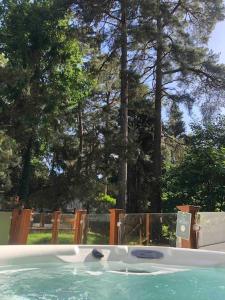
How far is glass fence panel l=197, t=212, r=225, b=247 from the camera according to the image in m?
14.0

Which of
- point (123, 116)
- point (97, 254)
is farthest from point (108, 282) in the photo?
point (123, 116)

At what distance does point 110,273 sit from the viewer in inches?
380

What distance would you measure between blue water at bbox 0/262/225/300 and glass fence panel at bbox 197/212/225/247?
376 centimetres

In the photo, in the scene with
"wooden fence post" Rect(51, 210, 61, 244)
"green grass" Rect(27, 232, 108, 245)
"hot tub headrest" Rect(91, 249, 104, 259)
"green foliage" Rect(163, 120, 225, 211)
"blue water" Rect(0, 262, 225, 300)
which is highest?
"green foliage" Rect(163, 120, 225, 211)

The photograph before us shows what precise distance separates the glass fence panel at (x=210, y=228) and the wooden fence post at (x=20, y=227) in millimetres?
4578

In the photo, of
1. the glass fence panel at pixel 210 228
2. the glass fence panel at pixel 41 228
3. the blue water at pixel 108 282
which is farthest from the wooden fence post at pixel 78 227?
the blue water at pixel 108 282

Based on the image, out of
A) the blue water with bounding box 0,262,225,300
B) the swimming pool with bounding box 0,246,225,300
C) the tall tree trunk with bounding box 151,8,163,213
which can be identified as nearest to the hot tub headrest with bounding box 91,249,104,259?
the swimming pool with bounding box 0,246,225,300

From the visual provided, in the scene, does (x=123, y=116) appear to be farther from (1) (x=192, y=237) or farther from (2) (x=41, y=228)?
(1) (x=192, y=237)

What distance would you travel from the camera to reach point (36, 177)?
4081cm

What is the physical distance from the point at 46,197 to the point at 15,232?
1729 cm

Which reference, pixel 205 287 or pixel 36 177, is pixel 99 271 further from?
pixel 36 177

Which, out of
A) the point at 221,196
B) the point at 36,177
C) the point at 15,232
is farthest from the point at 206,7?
the point at 15,232

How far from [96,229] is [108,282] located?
23.4ft

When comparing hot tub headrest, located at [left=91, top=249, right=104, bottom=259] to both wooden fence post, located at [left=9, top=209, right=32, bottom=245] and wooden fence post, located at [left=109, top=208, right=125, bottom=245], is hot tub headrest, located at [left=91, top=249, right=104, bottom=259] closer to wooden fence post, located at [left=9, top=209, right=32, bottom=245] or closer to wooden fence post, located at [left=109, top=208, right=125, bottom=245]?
wooden fence post, located at [left=9, top=209, right=32, bottom=245]
